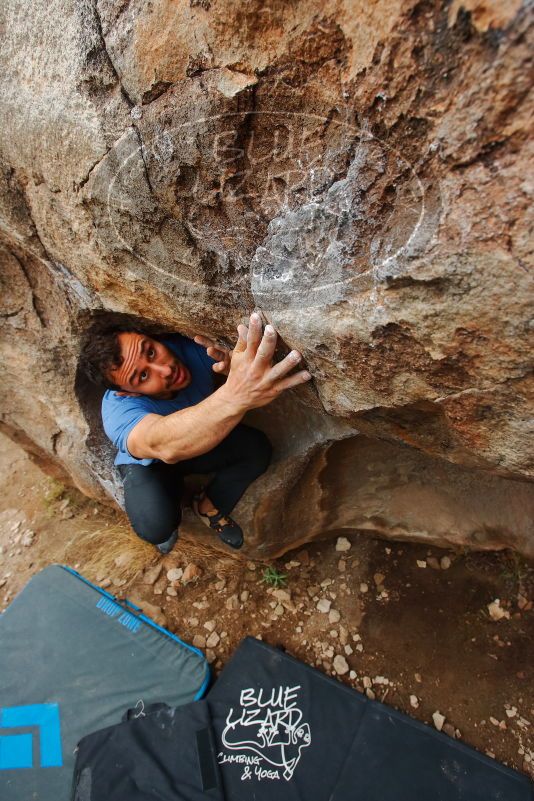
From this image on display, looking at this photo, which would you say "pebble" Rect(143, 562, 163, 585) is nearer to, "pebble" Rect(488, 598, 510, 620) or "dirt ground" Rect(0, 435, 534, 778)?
"dirt ground" Rect(0, 435, 534, 778)

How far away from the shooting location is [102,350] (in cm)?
176

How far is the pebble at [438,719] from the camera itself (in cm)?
182

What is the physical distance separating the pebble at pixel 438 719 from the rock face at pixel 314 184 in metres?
1.16

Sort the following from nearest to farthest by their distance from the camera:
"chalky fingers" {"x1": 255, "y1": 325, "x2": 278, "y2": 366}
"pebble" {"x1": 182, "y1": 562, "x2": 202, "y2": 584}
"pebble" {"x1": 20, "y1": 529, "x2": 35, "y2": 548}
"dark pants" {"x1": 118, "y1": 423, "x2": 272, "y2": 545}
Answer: "chalky fingers" {"x1": 255, "y1": 325, "x2": 278, "y2": 366}, "dark pants" {"x1": 118, "y1": 423, "x2": 272, "y2": 545}, "pebble" {"x1": 182, "y1": 562, "x2": 202, "y2": 584}, "pebble" {"x1": 20, "y1": 529, "x2": 35, "y2": 548}

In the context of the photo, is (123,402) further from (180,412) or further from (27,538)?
(27,538)

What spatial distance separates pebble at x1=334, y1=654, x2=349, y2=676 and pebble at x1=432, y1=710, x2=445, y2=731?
1.17ft

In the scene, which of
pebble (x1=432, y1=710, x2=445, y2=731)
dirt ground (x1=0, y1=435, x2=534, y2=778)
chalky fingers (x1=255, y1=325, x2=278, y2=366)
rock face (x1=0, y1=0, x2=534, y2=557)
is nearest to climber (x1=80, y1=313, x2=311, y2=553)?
chalky fingers (x1=255, y1=325, x2=278, y2=366)

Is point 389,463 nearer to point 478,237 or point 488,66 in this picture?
point 478,237

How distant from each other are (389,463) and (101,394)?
Result: 1335 millimetres

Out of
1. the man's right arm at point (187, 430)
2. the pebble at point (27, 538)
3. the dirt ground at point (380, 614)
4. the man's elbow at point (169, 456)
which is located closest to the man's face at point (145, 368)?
the man's right arm at point (187, 430)

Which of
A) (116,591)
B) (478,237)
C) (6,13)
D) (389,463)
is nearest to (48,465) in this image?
(116,591)

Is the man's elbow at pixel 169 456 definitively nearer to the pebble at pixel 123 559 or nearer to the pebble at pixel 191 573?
the pebble at pixel 191 573

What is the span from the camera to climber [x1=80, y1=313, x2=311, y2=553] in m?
1.31

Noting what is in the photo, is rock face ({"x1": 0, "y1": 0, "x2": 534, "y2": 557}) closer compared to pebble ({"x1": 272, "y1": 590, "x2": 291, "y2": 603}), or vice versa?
rock face ({"x1": 0, "y1": 0, "x2": 534, "y2": 557})
